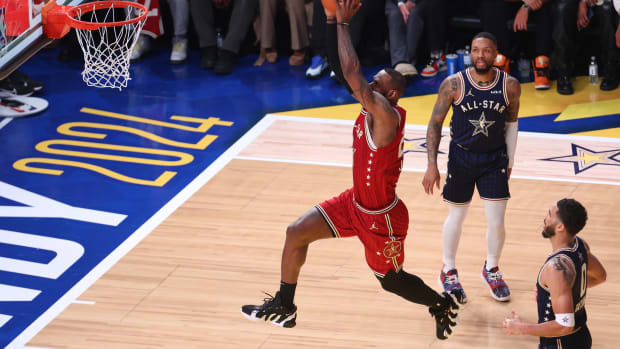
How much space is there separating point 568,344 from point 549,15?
6383 millimetres

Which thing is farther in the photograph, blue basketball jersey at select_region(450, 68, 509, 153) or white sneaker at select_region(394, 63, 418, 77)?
white sneaker at select_region(394, 63, 418, 77)

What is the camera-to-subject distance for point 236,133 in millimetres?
9156

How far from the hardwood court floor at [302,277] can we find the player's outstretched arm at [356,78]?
159 cm

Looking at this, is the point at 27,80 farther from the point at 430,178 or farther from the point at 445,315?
the point at 445,315

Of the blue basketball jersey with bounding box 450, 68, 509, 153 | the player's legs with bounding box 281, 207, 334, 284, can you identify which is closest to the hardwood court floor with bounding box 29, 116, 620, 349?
the player's legs with bounding box 281, 207, 334, 284

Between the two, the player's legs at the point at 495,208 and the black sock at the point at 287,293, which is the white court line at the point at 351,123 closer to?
the player's legs at the point at 495,208

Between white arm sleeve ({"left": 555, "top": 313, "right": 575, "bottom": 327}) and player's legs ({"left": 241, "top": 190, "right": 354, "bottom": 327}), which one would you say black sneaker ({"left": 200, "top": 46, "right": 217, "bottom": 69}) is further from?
white arm sleeve ({"left": 555, "top": 313, "right": 575, "bottom": 327})

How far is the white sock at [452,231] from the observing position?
579 centimetres

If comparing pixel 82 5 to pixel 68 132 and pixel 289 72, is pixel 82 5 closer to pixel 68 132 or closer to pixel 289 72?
pixel 68 132

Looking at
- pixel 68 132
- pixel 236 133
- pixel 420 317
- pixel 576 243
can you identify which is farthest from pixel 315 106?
pixel 576 243

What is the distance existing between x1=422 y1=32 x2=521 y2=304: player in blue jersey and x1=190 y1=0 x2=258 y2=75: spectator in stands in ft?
19.0

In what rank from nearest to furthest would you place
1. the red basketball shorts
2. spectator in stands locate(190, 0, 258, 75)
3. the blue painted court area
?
the red basketball shorts, the blue painted court area, spectator in stands locate(190, 0, 258, 75)

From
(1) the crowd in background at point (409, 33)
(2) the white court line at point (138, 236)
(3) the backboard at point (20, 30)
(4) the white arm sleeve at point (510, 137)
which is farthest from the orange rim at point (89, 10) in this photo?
(1) the crowd in background at point (409, 33)

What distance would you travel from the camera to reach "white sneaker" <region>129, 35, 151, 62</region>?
1149cm
